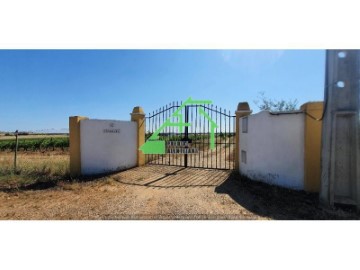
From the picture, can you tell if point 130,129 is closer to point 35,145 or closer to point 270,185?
point 270,185

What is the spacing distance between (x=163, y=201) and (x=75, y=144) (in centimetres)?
383

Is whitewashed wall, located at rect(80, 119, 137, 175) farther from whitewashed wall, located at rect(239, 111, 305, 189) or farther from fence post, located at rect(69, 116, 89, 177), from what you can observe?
whitewashed wall, located at rect(239, 111, 305, 189)

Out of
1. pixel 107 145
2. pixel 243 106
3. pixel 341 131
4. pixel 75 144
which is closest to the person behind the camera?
pixel 341 131

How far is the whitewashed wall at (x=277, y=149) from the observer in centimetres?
462

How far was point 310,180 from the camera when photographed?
446 cm

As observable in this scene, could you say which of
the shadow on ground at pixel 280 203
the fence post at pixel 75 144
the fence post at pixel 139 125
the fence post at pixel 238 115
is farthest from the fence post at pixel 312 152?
the fence post at pixel 75 144

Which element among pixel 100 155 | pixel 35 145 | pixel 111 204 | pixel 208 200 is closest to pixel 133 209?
pixel 111 204

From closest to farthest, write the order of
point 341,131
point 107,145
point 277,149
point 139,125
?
point 341,131 < point 277,149 < point 107,145 < point 139,125

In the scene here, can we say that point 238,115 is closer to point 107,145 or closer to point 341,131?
point 341,131

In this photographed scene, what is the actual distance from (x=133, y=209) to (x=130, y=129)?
4179 millimetres

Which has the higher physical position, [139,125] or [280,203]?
[139,125]

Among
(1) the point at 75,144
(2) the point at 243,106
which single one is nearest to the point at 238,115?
(2) the point at 243,106

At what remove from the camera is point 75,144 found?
635cm

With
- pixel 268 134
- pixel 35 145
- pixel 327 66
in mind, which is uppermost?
pixel 327 66
